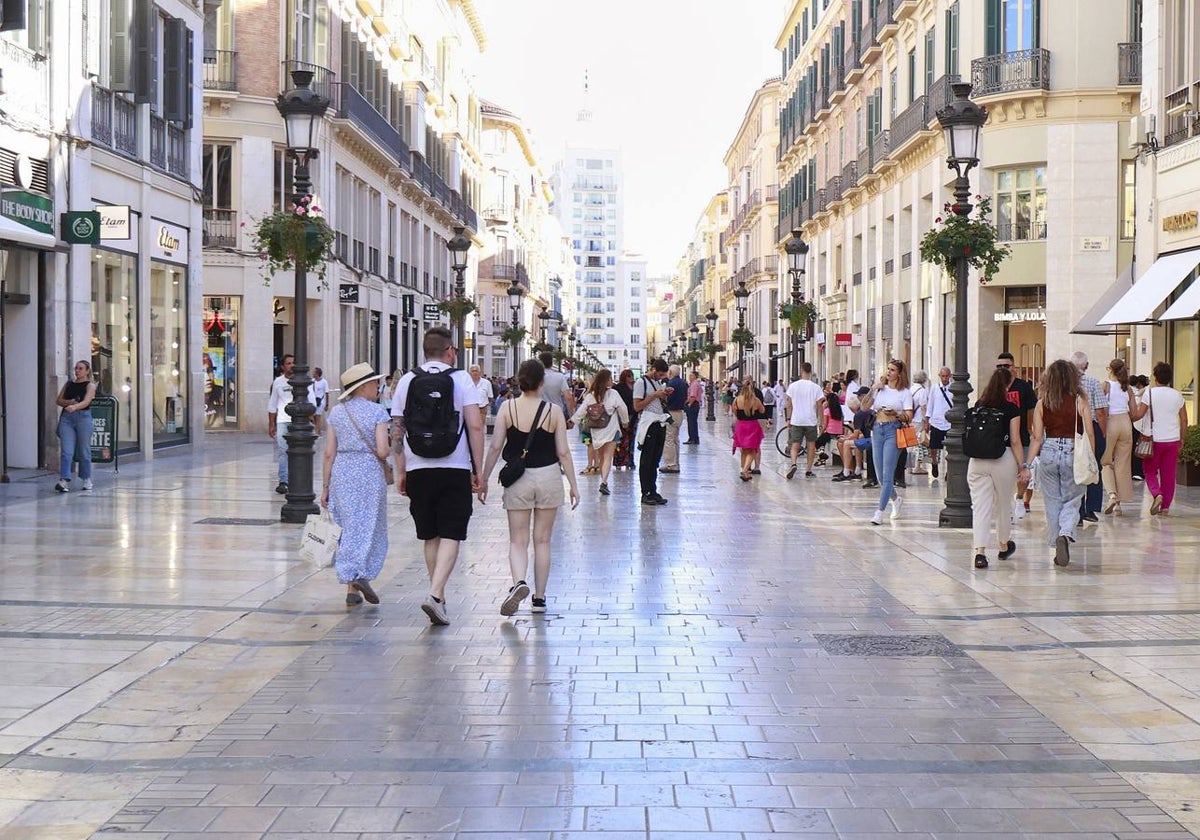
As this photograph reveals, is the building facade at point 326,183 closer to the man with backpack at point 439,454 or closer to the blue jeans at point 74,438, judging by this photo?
the blue jeans at point 74,438

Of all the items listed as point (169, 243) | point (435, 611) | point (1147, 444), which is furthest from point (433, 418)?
point (169, 243)

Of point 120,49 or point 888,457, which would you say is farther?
point 120,49

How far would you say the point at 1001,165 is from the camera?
3064 centimetres

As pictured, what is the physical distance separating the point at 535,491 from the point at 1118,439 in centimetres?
950

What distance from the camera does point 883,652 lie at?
8.23 metres

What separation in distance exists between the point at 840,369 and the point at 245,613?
4313 cm

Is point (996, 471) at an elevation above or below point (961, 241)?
below

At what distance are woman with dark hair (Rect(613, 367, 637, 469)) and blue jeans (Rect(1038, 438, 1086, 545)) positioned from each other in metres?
7.77

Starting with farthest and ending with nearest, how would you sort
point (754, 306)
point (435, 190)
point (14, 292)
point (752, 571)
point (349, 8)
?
point (754, 306)
point (435, 190)
point (349, 8)
point (14, 292)
point (752, 571)

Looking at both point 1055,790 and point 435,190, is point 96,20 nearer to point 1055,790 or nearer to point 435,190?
point 1055,790

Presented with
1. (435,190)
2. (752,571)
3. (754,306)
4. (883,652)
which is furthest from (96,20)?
(754,306)

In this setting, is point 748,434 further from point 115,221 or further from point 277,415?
point 115,221

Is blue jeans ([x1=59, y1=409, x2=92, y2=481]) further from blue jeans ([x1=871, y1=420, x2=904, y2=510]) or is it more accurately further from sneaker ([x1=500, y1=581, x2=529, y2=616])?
sneaker ([x1=500, y1=581, x2=529, y2=616])

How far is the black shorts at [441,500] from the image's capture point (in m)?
9.07
